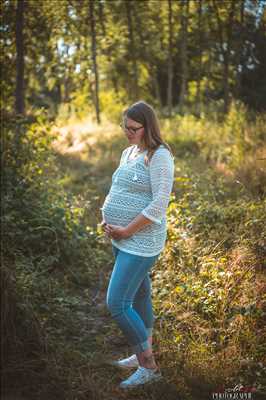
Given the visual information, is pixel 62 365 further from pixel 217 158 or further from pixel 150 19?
pixel 150 19

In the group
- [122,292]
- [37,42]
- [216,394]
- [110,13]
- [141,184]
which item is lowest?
[216,394]

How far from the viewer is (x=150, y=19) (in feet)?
60.4

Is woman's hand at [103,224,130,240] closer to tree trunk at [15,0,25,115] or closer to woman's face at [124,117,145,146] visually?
woman's face at [124,117,145,146]

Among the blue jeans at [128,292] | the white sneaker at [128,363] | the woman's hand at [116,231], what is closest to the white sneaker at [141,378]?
the blue jeans at [128,292]

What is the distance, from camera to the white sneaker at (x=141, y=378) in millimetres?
3582

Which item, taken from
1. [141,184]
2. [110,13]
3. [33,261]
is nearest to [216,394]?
[141,184]

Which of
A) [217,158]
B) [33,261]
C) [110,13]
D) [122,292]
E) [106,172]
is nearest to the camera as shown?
[122,292]

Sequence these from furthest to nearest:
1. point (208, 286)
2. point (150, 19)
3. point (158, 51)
A: point (158, 51) → point (150, 19) → point (208, 286)

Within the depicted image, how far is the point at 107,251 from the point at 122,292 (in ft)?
11.7

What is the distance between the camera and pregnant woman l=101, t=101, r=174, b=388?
11.0 feet

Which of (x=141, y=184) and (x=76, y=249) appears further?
(x=76, y=249)

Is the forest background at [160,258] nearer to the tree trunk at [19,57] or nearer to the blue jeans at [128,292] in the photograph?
the tree trunk at [19,57]

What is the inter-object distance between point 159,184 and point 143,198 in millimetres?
202

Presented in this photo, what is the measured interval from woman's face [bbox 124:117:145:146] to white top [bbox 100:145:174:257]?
11 cm
